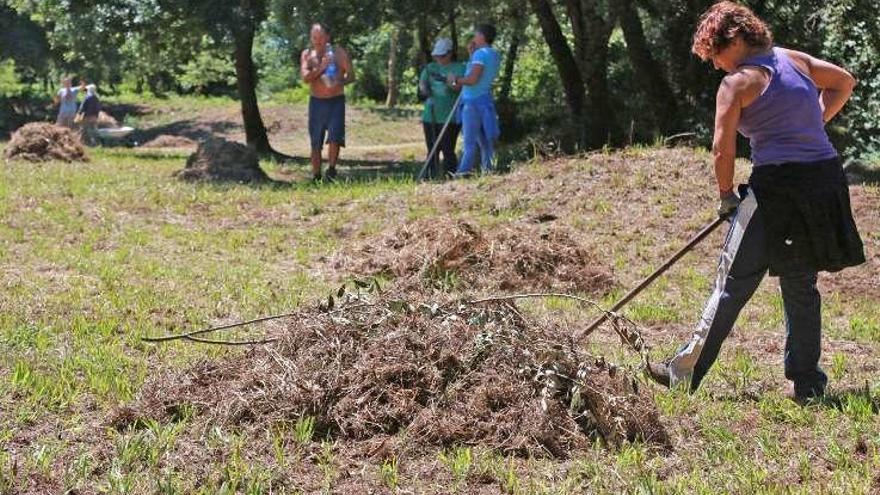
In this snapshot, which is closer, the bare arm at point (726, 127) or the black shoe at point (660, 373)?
the bare arm at point (726, 127)

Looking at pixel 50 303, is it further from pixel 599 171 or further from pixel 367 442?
pixel 599 171

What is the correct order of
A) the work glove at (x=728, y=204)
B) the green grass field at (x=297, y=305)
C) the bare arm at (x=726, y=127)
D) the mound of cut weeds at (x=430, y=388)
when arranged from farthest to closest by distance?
1. the work glove at (x=728, y=204)
2. the bare arm at (x=726, y=127)
3. the mound of cut weeds at (x=430, y=388)
4. the green grass field at (x=297, y=305)

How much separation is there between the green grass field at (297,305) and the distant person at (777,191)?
385 millimetres

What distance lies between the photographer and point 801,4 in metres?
15.5

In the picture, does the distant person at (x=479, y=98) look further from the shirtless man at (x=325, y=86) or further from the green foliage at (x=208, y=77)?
the green foliage at (x=208, y=77)

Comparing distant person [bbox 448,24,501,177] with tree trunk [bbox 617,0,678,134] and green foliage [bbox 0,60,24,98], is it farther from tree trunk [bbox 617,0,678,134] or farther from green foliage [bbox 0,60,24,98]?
green foliage [bbox 0,60,24,98]

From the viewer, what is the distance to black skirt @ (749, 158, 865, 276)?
5.35 metres

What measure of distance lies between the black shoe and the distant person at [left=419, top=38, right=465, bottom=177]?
27.6ft

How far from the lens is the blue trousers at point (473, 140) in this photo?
43.5 feet

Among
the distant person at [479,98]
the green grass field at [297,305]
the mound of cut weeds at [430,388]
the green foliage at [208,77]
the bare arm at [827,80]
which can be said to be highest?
the bare arm at [827,80]

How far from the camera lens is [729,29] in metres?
5.38

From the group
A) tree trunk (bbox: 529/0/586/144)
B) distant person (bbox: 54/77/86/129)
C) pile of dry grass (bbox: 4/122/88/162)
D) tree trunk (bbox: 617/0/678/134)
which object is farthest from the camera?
distant person (bbox: 54/77/86/129)

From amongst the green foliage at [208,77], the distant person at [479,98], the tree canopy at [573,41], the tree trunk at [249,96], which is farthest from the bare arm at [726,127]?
the green foliage at [208,77]

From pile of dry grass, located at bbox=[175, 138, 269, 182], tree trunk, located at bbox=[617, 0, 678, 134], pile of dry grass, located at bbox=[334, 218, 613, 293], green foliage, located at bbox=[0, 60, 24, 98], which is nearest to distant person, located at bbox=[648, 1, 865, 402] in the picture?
pile of dry grass, located at bbox=[334, 218, 613, 293]
